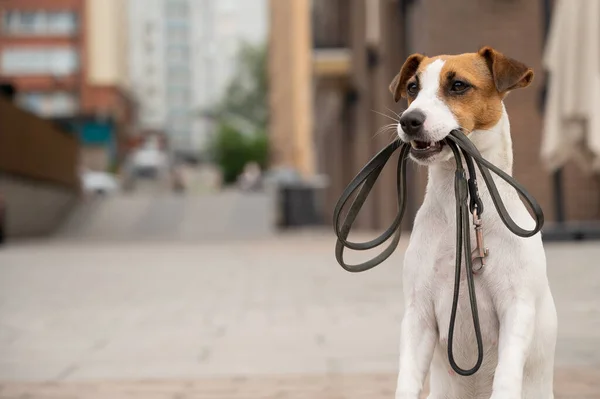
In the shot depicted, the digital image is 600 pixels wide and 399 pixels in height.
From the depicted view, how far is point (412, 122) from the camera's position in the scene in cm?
267

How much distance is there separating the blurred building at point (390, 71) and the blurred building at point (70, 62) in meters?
22.9

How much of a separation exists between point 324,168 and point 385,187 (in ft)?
66.5

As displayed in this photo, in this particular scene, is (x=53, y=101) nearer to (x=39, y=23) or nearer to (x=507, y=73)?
(x=39, y=23)

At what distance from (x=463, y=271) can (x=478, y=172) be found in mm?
355

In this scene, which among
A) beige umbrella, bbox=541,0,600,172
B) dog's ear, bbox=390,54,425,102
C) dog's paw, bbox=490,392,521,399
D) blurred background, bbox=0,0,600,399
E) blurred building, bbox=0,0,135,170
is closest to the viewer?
dog's paw, bbox=490,392,521,399

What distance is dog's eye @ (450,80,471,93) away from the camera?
280 centimetres

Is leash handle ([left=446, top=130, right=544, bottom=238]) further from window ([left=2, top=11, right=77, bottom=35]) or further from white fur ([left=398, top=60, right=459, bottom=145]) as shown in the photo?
window ([left=2, top=11, right=77, bottom=35])

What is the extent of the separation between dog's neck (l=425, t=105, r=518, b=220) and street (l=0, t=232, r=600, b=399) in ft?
4.43

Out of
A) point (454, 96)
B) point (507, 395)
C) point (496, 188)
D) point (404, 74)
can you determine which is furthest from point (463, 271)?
point (404, 74)

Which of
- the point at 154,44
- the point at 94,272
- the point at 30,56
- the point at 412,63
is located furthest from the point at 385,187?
the point at 154,44

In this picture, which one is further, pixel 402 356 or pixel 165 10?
pixel 165 10

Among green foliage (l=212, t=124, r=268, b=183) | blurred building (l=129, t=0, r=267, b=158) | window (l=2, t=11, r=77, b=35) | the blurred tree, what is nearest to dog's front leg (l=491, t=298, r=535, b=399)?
window (l=2, t=11, r=77, b=35)

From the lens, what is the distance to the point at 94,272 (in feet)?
37.0

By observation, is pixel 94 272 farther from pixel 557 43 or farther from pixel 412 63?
pixel 412 63
